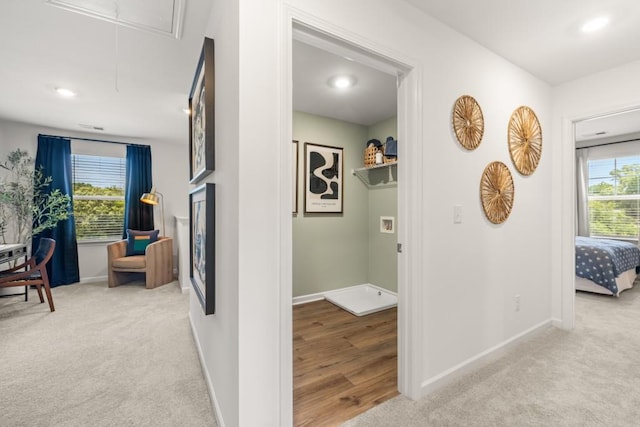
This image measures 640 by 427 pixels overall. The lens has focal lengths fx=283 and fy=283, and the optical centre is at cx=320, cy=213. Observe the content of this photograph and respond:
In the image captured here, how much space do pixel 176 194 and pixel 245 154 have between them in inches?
187

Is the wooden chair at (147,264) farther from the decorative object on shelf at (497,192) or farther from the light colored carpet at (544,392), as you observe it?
the decorative object on shelf at (497,192)

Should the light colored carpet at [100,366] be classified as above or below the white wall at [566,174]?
below

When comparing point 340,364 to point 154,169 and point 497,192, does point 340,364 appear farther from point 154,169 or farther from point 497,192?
point 154,169

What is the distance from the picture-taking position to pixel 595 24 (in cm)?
188

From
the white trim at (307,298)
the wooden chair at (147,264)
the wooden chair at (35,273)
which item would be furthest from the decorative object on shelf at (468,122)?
the wooden chair at (35,273)

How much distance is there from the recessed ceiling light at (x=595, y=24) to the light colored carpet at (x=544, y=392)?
2.37 m

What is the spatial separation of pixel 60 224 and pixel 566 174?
21.4 feet

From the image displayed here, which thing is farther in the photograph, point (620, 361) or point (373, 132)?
point (373, 132)

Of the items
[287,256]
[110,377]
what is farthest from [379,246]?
[110,377]

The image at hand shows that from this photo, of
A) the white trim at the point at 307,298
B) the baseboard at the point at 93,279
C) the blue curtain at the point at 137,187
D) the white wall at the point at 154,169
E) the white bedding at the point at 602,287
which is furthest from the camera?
the blue curtain at the point at 137,187

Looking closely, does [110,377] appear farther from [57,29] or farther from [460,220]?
[460,220]

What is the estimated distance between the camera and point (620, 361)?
6.99ft

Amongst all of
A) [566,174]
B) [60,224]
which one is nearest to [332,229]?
[566,174]

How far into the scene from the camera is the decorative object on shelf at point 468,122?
194cm
